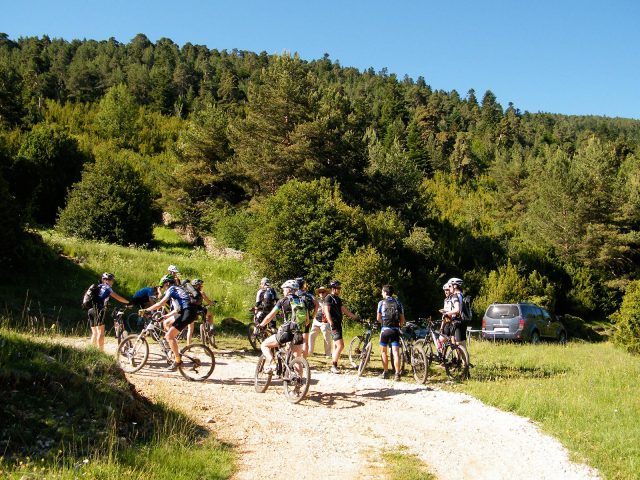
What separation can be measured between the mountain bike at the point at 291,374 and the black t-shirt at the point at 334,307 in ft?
6.97

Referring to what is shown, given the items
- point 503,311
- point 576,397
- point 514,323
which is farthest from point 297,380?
point 503,311

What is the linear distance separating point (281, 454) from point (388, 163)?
3667cm

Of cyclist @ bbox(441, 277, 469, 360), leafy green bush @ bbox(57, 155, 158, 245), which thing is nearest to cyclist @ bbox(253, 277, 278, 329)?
cyclist @ bbox(441, 277, 469, 360)

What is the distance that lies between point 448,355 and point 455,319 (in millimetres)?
783

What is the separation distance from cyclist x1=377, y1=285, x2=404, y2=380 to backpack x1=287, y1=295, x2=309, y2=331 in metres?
1.73

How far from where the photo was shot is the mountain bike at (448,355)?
1123 cm

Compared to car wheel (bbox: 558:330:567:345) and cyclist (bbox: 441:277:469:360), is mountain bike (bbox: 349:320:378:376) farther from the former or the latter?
car wheel (bbox: 558:330:567:345)

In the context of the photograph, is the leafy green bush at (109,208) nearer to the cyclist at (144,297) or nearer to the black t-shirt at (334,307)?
the cyclist at (144,297)

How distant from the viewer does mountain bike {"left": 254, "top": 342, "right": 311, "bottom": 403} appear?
9.12 m

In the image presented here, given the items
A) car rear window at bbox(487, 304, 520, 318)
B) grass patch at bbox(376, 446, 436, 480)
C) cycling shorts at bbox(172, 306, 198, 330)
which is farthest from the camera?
car rear window at bbox(487, 304, 520, 318)

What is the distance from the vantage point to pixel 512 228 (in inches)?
2277

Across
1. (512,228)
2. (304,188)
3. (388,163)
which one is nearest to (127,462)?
(304,188)

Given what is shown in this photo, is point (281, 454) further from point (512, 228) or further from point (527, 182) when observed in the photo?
point (527, 182)

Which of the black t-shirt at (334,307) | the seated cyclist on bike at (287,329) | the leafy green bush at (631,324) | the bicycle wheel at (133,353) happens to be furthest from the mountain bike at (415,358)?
the leafy green bush at (631,324)
